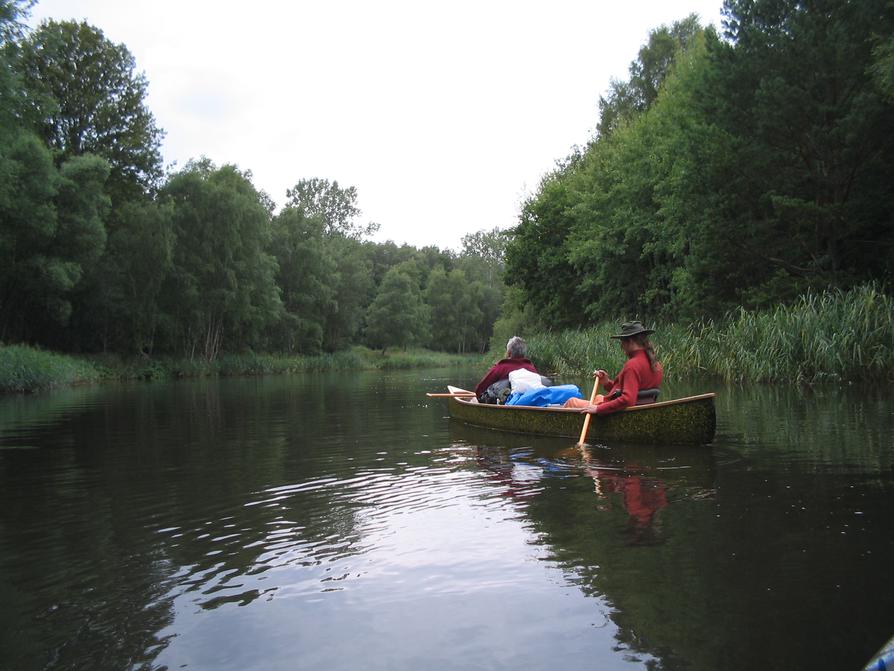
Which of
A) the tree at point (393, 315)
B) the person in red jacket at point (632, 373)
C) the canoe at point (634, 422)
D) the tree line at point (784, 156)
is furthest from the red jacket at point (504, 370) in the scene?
the tree at point (393, 315)

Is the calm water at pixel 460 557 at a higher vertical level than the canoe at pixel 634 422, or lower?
lower

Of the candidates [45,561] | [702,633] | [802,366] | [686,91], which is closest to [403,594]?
[702,633]

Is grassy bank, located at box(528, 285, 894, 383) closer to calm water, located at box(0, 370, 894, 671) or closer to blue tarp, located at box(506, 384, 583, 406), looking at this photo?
calm water, located at box(0, 370, 894, 671)

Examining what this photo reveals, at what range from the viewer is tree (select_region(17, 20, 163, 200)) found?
35031 millimetres

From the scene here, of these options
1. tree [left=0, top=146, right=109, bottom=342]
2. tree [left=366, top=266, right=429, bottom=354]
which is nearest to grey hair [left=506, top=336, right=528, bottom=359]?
tree [left=0, top=146, right=109, bottom=342]

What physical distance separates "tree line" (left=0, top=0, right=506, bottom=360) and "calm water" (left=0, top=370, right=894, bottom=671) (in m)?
16.5

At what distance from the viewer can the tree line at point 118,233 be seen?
26.3 meters

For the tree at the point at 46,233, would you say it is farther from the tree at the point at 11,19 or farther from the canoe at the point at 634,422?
the canoe at the point at 634,422

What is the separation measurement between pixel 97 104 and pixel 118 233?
681 cm

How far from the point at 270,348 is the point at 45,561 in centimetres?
4891

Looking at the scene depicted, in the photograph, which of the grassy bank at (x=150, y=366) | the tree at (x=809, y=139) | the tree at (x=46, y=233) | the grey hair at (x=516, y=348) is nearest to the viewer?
the grey hair at (x=516, y=348)

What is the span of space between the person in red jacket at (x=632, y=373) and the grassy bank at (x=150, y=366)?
65.6 ft

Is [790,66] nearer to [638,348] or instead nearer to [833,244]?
[833,244]

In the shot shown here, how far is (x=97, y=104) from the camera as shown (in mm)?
36219
